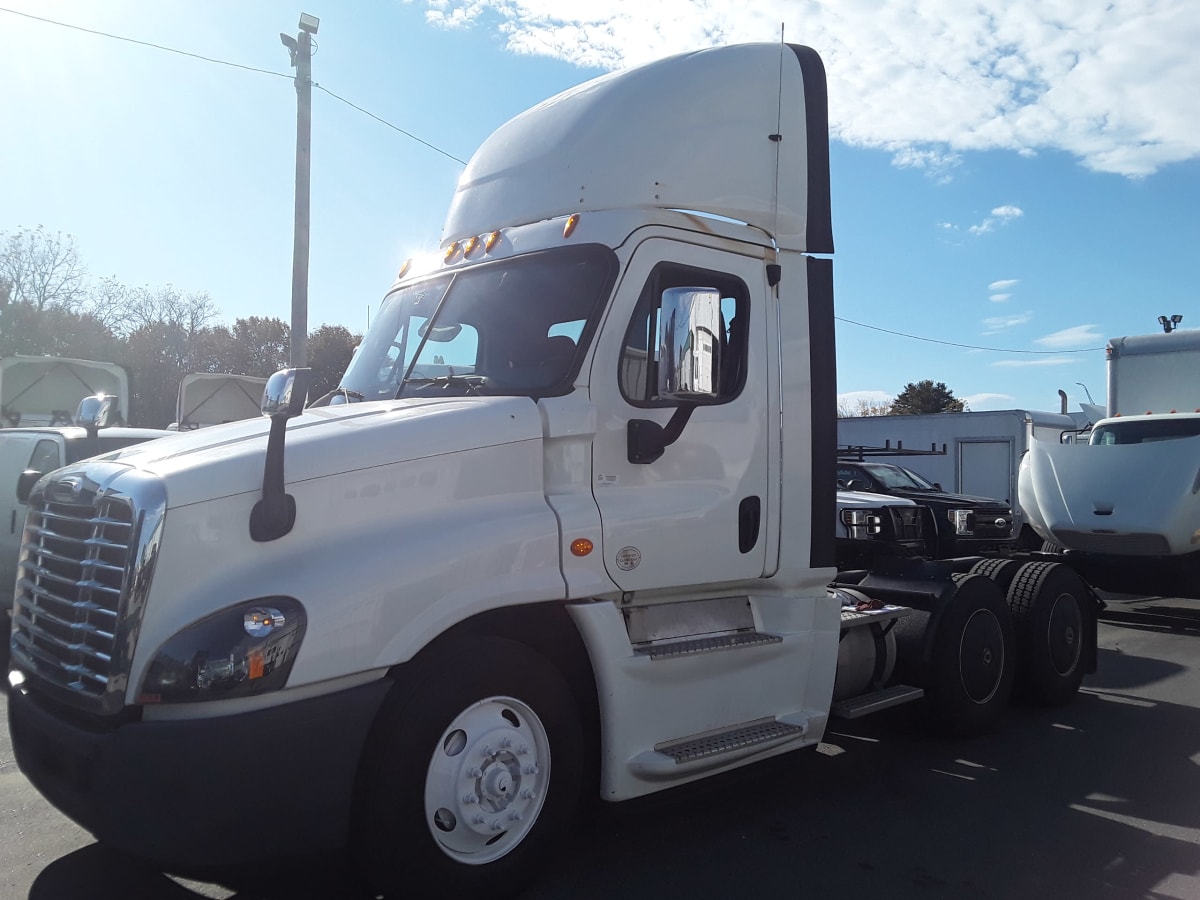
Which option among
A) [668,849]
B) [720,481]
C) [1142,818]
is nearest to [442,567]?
[720,481]

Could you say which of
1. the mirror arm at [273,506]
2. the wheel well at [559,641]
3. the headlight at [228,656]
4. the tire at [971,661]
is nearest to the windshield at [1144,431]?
the tire at [971,661]

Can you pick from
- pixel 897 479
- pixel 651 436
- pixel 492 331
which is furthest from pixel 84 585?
pixel 897 479

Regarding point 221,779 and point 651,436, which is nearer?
point 221,779

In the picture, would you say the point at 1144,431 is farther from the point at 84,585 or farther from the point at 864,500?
the point at 84,585

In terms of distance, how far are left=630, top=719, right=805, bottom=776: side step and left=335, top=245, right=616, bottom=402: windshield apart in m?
1.61

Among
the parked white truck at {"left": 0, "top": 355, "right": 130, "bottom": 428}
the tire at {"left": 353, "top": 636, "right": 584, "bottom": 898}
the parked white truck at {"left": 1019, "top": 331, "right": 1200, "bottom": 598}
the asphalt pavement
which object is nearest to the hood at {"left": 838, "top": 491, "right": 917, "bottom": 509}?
the parked white truck at {"left": 1019, "top": 331, "right": 1200, "bottom": 598}

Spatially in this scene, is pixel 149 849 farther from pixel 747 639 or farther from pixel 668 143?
pixel 668 143

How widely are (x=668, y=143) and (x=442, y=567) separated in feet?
7.91

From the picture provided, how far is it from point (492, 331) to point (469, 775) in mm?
1977

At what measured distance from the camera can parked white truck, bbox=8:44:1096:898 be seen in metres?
3.10

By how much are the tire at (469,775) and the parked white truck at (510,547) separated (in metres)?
0.01

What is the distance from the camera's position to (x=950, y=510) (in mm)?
12094

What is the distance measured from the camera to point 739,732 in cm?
446

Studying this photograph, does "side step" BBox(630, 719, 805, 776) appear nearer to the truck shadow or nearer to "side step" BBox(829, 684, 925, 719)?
the truck shadow
